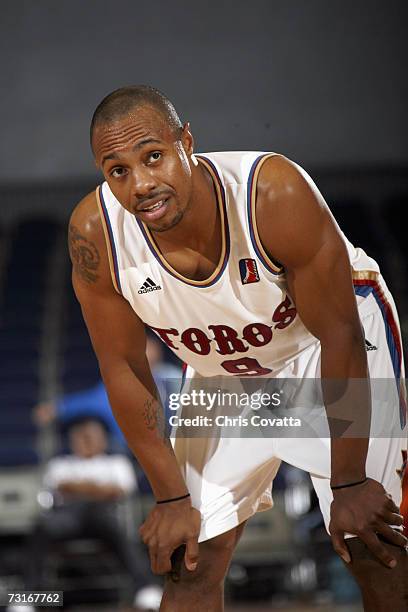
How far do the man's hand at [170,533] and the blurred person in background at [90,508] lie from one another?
5.28 ft

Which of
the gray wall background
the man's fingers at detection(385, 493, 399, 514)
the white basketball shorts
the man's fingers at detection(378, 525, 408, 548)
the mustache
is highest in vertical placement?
the gray wall background

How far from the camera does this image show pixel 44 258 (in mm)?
5895

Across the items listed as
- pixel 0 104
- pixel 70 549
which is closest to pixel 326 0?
pixel 0 104

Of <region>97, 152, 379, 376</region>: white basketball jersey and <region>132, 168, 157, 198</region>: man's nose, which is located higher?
<region>132, 168, 157, 198</region>: man's nose

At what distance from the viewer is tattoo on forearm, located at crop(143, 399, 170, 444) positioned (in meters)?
2.20

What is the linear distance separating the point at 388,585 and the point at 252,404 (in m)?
0.55

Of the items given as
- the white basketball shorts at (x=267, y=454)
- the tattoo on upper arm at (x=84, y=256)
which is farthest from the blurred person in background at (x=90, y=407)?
the tattoo on upper arm at (x=84, y=256)

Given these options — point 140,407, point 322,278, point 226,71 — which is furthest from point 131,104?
point 226,71

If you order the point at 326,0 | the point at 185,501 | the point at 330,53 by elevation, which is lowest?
the point at 185,501

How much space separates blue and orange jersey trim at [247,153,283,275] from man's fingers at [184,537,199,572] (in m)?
0.68

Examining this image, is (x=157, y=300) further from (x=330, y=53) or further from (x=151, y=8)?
(x=151, y=8)

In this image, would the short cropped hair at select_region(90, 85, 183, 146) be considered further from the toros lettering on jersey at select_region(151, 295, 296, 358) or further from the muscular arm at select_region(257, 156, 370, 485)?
the toros lettering on jersey at select_region(151, 295, 296, 358)

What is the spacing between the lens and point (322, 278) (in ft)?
6.38

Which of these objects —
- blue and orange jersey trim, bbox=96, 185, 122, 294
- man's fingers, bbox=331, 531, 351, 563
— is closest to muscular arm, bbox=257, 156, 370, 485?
man's fingers, bbox=331, 531, 351, 563
